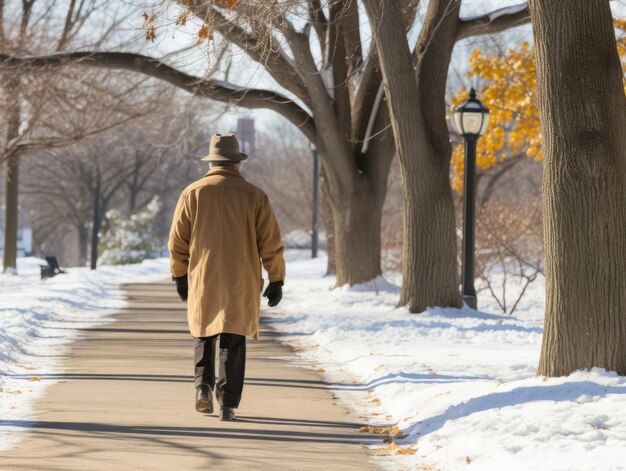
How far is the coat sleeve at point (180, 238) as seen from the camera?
8.61m

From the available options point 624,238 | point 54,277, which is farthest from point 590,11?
point 54,277

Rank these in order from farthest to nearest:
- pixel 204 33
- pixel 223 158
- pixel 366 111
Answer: pixel 366 111 → pixel 204 33 → pixel 223 158

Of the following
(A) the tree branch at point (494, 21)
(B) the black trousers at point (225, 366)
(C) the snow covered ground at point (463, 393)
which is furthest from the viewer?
(A) the tree branch at point (494, 21)

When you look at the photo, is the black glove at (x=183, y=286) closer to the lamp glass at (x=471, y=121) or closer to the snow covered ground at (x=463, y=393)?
the snow covered ground at (x=463, y=393)

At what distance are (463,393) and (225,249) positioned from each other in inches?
81.4

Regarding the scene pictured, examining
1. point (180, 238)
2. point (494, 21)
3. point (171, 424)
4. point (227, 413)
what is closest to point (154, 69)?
point (494, 21)

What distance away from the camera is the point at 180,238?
28.4 ft

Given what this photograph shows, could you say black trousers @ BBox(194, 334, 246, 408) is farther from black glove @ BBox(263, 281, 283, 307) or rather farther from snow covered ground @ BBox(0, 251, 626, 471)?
snow covered ground @ BBox(0, 251, 626, 471)

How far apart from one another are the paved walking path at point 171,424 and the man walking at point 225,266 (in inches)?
13.8

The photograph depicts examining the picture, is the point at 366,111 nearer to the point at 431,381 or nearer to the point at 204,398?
the point at 431,381

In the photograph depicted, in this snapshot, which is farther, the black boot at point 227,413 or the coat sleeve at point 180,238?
the coat sleeve at point 180,238

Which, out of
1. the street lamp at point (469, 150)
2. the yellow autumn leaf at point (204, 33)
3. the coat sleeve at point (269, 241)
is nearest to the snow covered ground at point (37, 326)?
the coat sleeve at point (269, 241)

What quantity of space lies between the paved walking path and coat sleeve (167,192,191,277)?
3.48ft

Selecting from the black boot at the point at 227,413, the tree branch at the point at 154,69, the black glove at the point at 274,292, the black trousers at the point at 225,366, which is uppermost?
the tree branch at the point at 154,69
